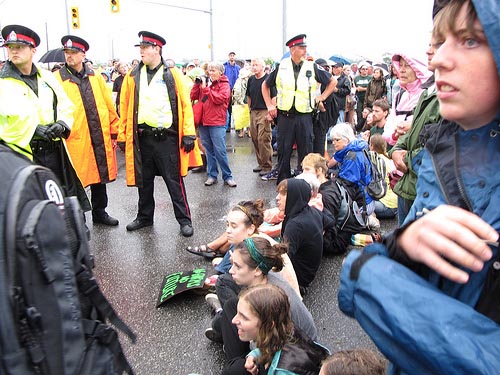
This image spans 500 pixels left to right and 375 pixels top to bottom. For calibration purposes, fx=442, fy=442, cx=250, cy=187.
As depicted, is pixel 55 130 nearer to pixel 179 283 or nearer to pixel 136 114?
pixel 136 114

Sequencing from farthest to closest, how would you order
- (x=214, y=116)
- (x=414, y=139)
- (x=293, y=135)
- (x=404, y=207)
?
(x=214, y=116)
(x=293, y=135)
(x=404, y=207)
(x=414, y=139)

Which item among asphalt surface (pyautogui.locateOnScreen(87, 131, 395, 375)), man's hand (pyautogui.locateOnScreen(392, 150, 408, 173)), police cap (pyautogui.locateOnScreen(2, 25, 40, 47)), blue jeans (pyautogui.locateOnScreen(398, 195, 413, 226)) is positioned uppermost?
police cap (pyautogui.locateOnScreen(2, 25, 40, 47))

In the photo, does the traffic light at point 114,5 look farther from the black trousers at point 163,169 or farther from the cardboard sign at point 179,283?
the cardboard sign at point 179,283

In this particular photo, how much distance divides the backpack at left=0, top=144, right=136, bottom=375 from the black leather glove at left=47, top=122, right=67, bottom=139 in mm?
3217

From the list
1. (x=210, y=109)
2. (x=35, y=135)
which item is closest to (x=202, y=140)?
(x=210, y=109)

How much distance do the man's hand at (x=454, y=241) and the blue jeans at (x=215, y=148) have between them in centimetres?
627

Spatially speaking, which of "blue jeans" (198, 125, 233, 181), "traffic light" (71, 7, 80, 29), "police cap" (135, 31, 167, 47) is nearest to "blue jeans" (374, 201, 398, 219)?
"blue jeans" (198, 125, 233, 181)

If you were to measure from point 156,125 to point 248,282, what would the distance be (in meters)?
2.56

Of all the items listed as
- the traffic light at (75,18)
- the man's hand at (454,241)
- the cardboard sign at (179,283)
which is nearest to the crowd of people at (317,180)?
the man's hand at (454,241)

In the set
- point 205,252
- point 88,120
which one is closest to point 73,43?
point 88,120

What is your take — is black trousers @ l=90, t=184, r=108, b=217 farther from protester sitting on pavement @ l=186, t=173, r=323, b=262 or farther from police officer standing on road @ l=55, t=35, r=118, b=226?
protester sitting on pavement @ l=186, t=173, r=323, b=262

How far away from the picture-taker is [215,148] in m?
7.07

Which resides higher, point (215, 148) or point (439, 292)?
point (439, 292)

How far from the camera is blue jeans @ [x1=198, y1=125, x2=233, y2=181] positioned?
706cm
